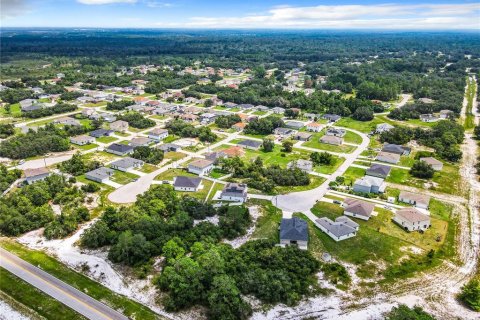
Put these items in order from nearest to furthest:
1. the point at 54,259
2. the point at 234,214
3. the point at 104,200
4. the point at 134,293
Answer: the point at 134,293 → the point at 54,259 → the point at 234,214 → the point at 104,200

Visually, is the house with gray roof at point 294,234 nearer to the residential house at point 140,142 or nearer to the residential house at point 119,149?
the residential house at point 119,149

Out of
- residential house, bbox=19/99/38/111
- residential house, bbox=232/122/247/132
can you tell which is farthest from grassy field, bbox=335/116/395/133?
residential house, bbox=19/99/38/111

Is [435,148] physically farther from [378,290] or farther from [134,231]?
[134,231]

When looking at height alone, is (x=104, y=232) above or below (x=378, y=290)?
above

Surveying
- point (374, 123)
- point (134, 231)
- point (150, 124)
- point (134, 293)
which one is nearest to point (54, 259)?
point (134, 231)

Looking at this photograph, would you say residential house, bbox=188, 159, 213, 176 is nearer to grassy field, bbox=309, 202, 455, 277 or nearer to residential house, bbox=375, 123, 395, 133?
grassy field, bbox=309, 202, 455, 277

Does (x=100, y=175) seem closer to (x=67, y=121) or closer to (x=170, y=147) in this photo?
(x=170, y=147)
